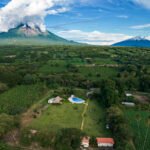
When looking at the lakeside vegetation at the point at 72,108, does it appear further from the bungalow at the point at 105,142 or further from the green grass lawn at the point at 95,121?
the bungalow at the point at 105,142

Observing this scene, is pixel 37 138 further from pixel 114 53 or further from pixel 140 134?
pixel 114 53

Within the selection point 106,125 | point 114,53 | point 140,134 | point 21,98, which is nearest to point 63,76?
point 21,98

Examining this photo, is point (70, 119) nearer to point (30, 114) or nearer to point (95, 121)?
point (95, 121)

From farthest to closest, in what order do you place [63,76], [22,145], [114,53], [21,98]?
[114,53], [63,76], [21,98], [22,145]

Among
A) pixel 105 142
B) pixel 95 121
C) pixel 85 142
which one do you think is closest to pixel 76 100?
pixel 95 121

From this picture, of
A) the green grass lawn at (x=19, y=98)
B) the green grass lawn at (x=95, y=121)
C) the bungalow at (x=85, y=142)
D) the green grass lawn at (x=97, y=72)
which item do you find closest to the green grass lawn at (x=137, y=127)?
the green grass lawn at (x=95, y=121)
